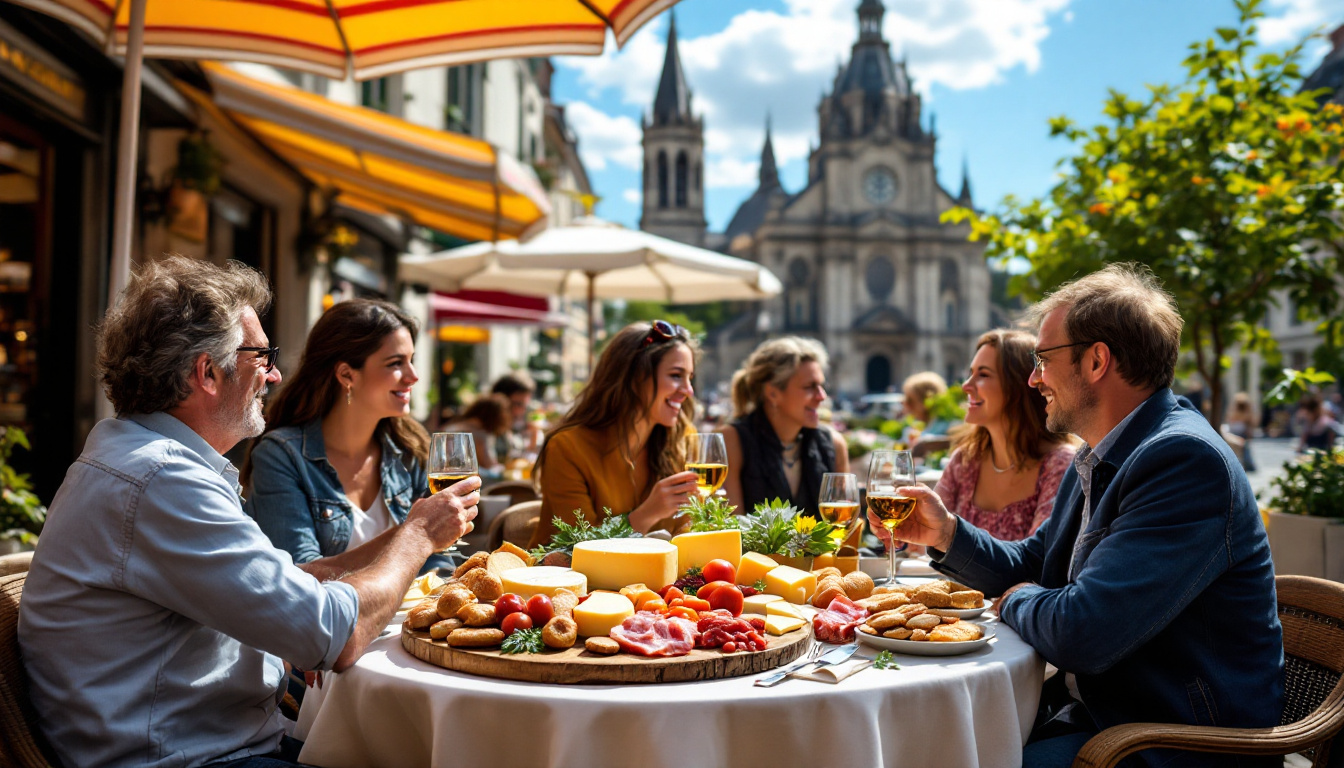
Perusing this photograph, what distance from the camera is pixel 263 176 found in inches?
367

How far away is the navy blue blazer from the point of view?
2.01 meters

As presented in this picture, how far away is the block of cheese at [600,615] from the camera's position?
6.26ft

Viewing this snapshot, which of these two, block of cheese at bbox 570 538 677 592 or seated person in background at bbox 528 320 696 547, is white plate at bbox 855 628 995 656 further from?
seated person in background at bbox 528 320 696 547

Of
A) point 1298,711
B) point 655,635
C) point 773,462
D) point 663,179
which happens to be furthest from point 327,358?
point 663,179

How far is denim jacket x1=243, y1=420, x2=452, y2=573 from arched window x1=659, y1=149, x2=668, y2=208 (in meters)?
85.8

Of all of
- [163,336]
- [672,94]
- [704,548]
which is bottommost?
[704,548]

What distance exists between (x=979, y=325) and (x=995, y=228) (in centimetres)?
6817

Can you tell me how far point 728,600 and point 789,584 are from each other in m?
0.29

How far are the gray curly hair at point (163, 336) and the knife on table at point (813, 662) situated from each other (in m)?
Answer: 1.33

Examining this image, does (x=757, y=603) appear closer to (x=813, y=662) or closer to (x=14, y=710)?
(x=813, y=662)

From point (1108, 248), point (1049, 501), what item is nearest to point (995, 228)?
point (1108, 248)

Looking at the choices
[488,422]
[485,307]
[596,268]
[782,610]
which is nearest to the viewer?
[782,610]

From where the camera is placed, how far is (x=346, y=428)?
330 centimetres

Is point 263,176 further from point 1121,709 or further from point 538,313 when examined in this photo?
point 1121,709
